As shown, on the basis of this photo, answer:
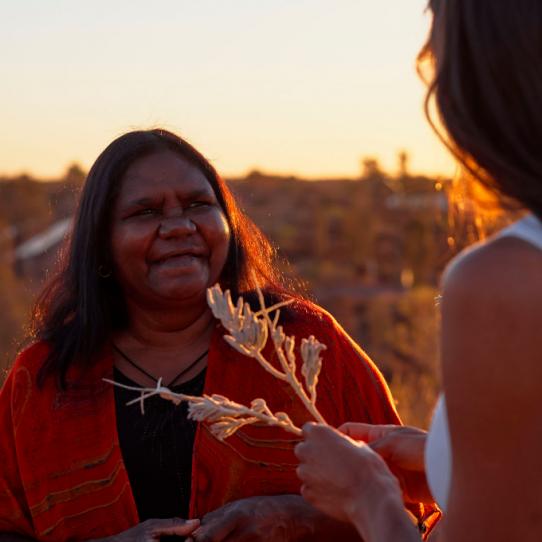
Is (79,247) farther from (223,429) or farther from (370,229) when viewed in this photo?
(370,229)

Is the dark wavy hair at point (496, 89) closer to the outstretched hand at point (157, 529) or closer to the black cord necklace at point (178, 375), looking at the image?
the outstretched hand at point (157, 529)

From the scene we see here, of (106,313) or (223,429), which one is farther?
(106,313)

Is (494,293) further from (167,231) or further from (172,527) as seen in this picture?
(167,231)

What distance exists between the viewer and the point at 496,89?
159 cm

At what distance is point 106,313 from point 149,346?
179 millimetres

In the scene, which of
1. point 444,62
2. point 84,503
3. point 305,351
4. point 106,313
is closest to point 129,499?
point 84,503

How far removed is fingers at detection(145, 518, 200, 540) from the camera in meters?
3.02

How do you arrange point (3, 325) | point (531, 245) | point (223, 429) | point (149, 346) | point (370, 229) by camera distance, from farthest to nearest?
point (370, 229) → point (3, 325) → point (149, 346) → point (223, 429) → point (531, 245)

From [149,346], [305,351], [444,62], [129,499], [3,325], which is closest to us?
[444,62]

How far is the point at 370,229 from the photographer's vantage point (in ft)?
130

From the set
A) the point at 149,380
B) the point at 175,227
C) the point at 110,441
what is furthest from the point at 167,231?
the point at 110,441

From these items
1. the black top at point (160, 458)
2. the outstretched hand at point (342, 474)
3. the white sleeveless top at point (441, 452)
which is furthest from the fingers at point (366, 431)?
the black top at point (160, 458)

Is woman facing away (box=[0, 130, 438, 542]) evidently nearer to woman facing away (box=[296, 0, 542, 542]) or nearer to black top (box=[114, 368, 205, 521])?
black top (box=[114, 368, 205, 521])

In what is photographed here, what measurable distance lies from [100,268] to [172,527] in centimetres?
93
